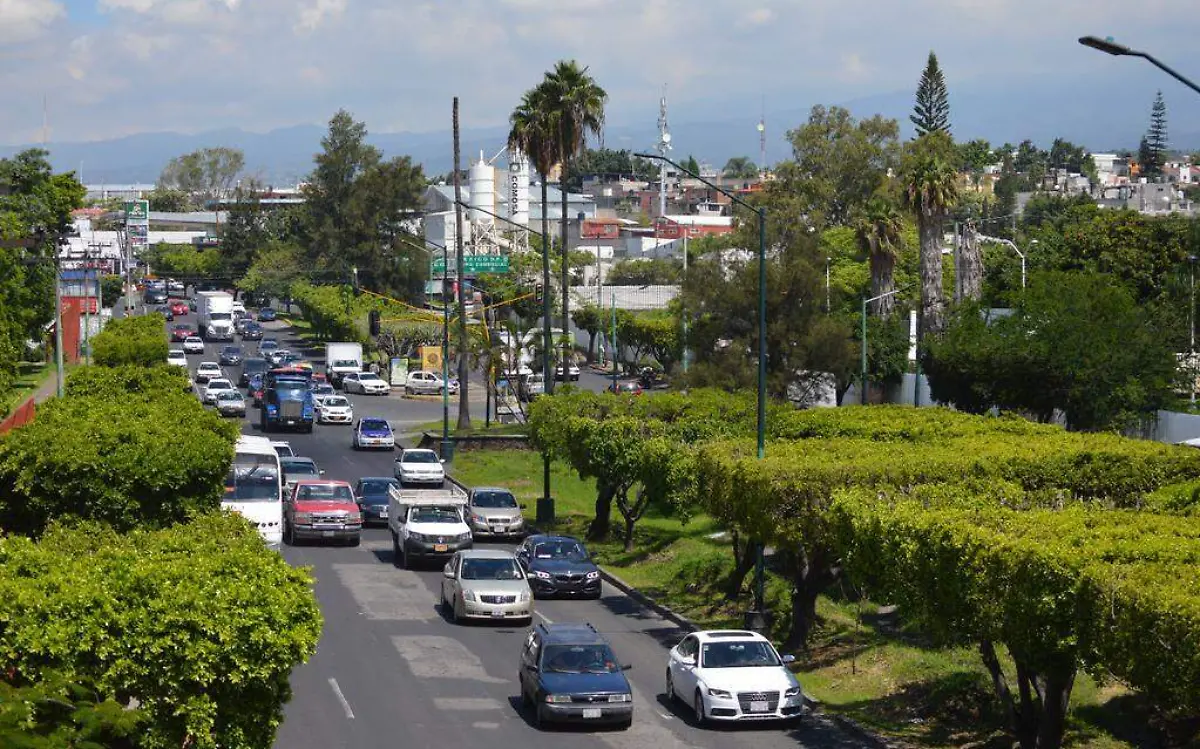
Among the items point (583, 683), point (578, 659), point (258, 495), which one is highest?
point (258, 495)

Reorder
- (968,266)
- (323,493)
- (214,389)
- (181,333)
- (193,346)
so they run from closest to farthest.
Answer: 1. (323,493)
2. (214,389)
3. (968,266)
4. (193,346)
5. (181,333)

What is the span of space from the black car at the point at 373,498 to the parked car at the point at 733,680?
23.3 metres

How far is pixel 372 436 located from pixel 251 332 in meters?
62.6

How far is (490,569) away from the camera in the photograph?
110ft

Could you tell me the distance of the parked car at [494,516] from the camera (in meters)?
44.7

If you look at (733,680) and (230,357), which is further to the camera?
(230,357)

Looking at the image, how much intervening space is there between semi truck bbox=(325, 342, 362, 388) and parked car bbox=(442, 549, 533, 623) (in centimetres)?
5928

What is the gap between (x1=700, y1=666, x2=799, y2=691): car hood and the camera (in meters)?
24.4

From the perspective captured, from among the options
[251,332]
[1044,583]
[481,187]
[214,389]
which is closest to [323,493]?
[1044,583]

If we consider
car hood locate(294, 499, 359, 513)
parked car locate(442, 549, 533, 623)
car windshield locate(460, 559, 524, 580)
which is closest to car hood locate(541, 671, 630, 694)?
parked car locate(442, 549, 533, 623)

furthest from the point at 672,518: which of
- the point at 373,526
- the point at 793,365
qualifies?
the point at 793,365

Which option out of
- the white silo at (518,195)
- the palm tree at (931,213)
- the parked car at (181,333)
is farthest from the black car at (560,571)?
the white silo at (518,195)

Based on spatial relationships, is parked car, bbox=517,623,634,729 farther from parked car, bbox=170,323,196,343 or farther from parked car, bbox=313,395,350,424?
parked car, bbox=170,323,196,343

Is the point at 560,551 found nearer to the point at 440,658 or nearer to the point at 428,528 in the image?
the point at 428,528
